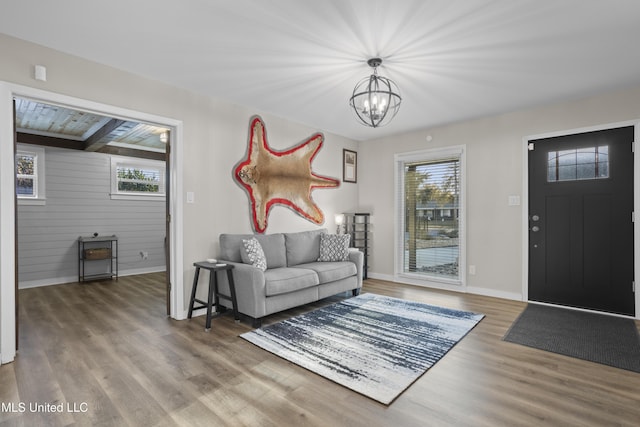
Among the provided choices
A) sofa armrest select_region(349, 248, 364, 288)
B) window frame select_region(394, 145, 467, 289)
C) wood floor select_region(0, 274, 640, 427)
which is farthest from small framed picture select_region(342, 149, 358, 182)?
wood floor select_region(0, 274, 640, 427)

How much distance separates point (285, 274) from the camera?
362 centimetres

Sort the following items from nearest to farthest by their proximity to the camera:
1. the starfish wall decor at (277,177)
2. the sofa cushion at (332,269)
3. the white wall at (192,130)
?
the white wall at (192,130) → the sofa cushion at (332,269) → the starfish wall decor at (277,177)

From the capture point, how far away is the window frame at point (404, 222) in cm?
491

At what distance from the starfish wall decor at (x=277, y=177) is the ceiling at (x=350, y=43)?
0.76 m

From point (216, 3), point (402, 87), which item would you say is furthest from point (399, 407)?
point (402, 87)

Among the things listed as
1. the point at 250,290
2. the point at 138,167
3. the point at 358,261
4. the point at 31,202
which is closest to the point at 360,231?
the point at 358,261

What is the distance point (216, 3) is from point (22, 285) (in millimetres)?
5473

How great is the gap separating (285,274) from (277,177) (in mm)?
1595

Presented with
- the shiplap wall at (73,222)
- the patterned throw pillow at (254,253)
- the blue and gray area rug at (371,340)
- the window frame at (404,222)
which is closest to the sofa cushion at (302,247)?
the patterned throw pillow at (254,253)

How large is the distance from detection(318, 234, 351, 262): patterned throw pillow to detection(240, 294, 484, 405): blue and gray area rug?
2.38ft

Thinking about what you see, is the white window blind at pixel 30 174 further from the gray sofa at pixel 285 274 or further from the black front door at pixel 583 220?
the black front door at pixel 583 220

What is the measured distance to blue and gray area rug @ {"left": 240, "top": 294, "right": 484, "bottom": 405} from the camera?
2.34m

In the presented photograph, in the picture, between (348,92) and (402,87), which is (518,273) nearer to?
(402,87)

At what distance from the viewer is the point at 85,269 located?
5.80 m
